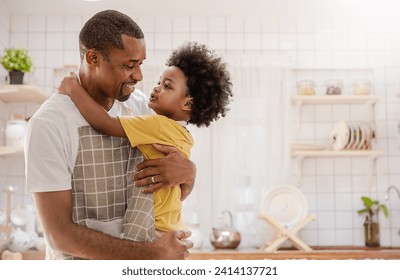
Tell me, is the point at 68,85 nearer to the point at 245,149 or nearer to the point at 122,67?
the point at 122,67

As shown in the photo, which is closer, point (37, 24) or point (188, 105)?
point (188, 105)

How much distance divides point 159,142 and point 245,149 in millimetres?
1574

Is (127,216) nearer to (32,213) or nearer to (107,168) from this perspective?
(107,168)

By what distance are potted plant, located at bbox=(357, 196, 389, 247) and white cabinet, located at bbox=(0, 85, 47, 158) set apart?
1.34m

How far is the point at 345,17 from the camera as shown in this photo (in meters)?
2.46

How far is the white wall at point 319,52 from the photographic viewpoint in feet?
7.66

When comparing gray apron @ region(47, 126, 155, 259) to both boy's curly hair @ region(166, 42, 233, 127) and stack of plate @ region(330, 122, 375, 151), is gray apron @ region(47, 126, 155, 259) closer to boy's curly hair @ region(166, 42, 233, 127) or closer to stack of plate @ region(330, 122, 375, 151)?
boy's curly hair @ region(166, 42, 233, 127)

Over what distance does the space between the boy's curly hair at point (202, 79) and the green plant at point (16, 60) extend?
1.30 m

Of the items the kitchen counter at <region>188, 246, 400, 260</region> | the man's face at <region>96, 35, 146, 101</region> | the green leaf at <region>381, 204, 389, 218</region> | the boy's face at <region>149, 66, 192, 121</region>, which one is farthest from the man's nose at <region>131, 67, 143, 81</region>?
the green leaf at <region>381, 204, 389, 218</region>

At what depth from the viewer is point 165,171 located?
781 millimetres

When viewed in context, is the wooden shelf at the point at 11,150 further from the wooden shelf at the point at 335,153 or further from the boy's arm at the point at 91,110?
the boy's arm at the point at 91,110

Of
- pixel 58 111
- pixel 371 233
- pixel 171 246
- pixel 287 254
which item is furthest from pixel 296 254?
pixel 58 111

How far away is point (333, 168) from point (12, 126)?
1282 mm

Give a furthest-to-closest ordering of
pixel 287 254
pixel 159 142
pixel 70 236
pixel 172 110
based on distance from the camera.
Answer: pixel 287 254, pixel 172 110, pixel 159 142, pixel 70 236
